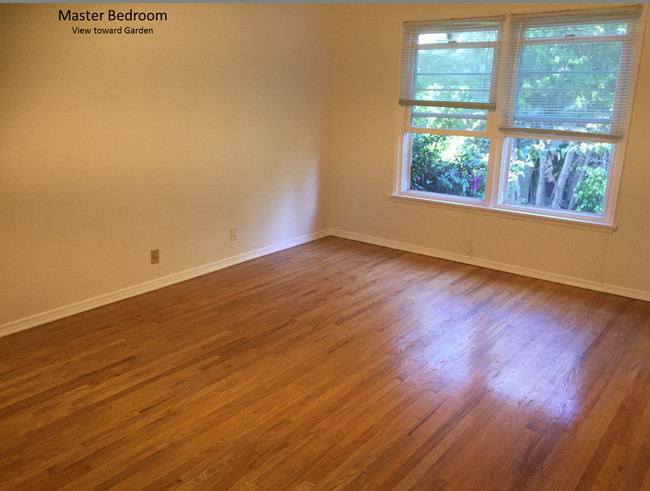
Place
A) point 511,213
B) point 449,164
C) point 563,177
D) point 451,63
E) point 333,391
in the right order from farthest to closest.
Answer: point 449,164
point 451,63
point 511,213
point 563,177
point 333,391

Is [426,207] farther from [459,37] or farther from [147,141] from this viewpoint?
[147,141]

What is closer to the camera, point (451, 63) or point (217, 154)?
point (217, 154)

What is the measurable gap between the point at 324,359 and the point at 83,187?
202cm

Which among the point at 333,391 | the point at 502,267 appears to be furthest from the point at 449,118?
the point at 333,391

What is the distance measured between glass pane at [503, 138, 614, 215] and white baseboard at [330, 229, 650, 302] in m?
0.57

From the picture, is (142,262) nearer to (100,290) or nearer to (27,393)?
(100,290)

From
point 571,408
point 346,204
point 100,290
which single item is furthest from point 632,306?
point 100,290

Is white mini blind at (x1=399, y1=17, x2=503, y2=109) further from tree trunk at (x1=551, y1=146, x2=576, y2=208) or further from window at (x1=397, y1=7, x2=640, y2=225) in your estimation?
tree trunk at (x1=551, y1=146, x2=576, y2=208)

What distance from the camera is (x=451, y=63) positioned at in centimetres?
489

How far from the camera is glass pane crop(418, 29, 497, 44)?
4625 mm

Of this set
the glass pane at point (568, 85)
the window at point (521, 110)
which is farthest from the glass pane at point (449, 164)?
the glass pane at point (568, 85)

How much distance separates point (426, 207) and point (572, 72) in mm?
1712

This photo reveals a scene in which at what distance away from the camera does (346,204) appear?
231 inches

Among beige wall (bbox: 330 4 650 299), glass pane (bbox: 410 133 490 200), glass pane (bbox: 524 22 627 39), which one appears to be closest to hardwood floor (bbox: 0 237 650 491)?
beige wall (bbox: 330 4 650 299)
